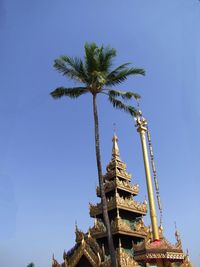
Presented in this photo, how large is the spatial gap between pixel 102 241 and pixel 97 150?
1100 centimetres

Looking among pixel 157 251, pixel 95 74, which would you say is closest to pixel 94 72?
pixel 95 74

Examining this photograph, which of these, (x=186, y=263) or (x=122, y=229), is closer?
(x=122, y=229)

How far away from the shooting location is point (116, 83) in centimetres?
2095

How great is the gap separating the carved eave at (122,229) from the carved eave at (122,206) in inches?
42.3

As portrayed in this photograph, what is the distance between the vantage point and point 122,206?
88.7 feet

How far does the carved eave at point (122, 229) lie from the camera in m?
24.6

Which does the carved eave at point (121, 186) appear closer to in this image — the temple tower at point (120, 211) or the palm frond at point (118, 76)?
the temple tower at point (120, 211)

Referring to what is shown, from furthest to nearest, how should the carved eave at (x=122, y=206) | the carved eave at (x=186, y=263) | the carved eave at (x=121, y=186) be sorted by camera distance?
the carved eave at (x=121, y=186) < the carved eave at (x=122, y=206) < the carved eave at (x=186, y=263)

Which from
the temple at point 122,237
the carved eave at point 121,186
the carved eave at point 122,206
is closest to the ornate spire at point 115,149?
the temple at point 122,237

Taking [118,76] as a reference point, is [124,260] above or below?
below

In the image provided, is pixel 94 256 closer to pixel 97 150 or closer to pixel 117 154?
pixel 97 150

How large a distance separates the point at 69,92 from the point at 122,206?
11.6m

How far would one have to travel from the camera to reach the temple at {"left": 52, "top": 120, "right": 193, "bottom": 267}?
16516 mm

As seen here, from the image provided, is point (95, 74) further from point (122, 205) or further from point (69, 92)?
point (122, 205)
